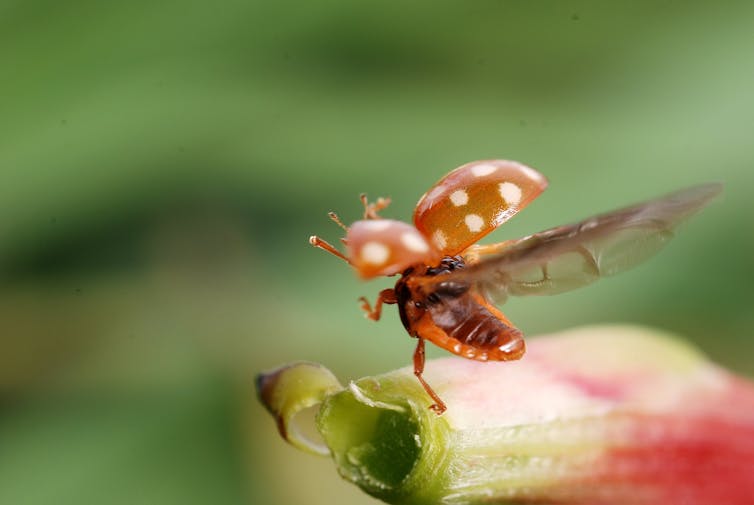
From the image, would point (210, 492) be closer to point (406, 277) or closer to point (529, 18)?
point (406, 277)

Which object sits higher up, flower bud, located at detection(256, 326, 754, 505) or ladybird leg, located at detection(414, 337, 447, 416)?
ladybird leg, located at detection(414, 337, 447, 416)

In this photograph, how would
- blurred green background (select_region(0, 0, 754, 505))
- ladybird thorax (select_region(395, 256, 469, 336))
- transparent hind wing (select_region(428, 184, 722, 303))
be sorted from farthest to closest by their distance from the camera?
blurred green background (select_region(0, 0, 754, 505))
ladybird thorax (select_region(395, 256, 469, 336))
transparent hind wing (select_region(428, 184, 722, 303))

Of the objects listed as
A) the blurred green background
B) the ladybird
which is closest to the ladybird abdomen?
the ladybird

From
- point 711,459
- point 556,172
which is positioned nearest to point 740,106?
point 556,172

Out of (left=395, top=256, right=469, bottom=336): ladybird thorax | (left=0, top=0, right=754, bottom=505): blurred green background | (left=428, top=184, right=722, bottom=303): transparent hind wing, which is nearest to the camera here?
(left=428, top=184, right=722, bottom=303): transparent hind wing

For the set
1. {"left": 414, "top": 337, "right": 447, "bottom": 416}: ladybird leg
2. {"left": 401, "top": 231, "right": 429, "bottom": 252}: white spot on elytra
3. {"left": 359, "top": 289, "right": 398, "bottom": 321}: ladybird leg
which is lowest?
{"left": 414, "top": 337, "right": 447, "bottom": 416}: ladybird leg

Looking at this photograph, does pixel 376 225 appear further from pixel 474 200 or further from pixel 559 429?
pixel 559 429

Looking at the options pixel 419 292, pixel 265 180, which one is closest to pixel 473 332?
pixel 419 292

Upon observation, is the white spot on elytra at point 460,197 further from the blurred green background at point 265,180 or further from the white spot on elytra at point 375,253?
the blurred green background at point 265,180

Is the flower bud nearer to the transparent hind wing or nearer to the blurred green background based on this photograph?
the transparent hind wing
